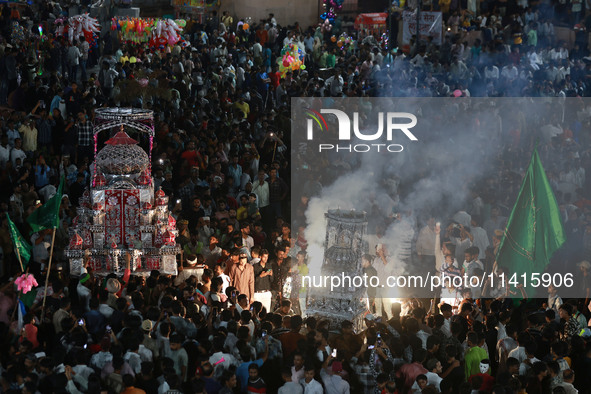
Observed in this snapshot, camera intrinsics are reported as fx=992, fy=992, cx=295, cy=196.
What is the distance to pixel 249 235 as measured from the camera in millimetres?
13047

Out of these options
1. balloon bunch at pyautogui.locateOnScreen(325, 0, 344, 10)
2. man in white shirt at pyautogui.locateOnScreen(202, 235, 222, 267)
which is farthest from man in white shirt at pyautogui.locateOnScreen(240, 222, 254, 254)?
balloon bunch at pyautogui.locateOnScreen(325, 0, 344, 10)

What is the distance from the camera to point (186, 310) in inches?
402

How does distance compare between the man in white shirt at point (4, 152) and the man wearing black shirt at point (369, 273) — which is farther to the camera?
the man in white shirt at point (4, 152)

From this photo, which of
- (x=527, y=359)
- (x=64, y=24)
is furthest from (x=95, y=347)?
(x=64, y=24)

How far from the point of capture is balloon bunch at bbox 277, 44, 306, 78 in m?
22.7

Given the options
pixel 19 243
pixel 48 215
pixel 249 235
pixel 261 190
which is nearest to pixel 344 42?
pixel 261 190

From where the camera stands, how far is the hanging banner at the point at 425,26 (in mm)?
25469

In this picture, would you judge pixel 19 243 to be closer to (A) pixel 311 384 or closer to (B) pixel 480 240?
(A) pixel 311 384

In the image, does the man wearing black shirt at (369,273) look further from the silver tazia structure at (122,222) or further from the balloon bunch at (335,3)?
the balloon bunch at (335,3)

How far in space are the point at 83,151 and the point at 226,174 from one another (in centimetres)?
244

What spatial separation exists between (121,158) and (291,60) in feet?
35.8

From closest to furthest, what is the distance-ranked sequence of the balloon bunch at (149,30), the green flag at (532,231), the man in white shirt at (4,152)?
the green flag at (532,231) → the man in white shirt at (4,152) → the balloon bunch at (149,30)

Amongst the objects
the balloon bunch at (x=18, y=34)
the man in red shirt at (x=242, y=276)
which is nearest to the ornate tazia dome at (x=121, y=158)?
the man in red shirt at (x=242, y=276)

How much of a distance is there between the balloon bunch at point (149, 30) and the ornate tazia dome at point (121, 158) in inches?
439
